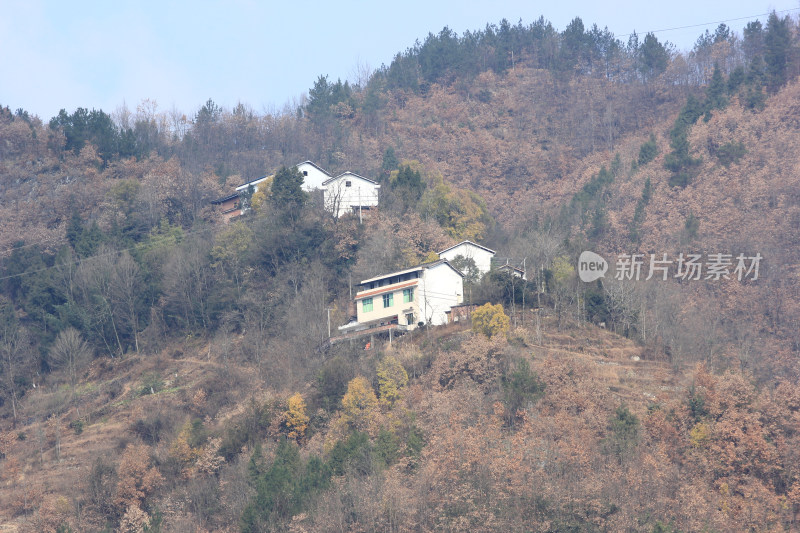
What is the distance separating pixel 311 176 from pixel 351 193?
316 centimetres

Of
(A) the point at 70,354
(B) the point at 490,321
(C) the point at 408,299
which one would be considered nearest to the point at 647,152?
(C) the point at 408,299

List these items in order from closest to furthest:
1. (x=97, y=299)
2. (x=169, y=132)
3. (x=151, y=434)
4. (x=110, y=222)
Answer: (x=151, y=434) → (x=97, y=299) → (x=110, y=222) → (x=169, y=132)

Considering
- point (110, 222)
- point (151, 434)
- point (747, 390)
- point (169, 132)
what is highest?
point (169, 132)

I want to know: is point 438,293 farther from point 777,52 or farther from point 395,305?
point 777,52

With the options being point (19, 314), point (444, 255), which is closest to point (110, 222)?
point (19, 314)

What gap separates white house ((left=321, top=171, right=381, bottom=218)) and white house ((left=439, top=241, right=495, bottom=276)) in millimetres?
7631

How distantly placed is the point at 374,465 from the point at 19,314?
26.1 metres

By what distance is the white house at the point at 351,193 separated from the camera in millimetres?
45406

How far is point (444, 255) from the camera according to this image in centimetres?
3938

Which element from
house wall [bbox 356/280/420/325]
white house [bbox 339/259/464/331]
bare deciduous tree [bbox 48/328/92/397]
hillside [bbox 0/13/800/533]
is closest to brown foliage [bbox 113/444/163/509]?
hillside [bbox 0/13/800/533]

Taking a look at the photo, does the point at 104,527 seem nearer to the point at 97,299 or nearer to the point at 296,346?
the point at 296,346

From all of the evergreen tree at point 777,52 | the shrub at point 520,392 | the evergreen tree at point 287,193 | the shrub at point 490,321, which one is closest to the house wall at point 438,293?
the shrub at point 490,321

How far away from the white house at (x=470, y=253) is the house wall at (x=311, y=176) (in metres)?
10.8

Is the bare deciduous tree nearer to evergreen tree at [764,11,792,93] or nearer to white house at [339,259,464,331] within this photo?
white house at [339,259,464,331]
